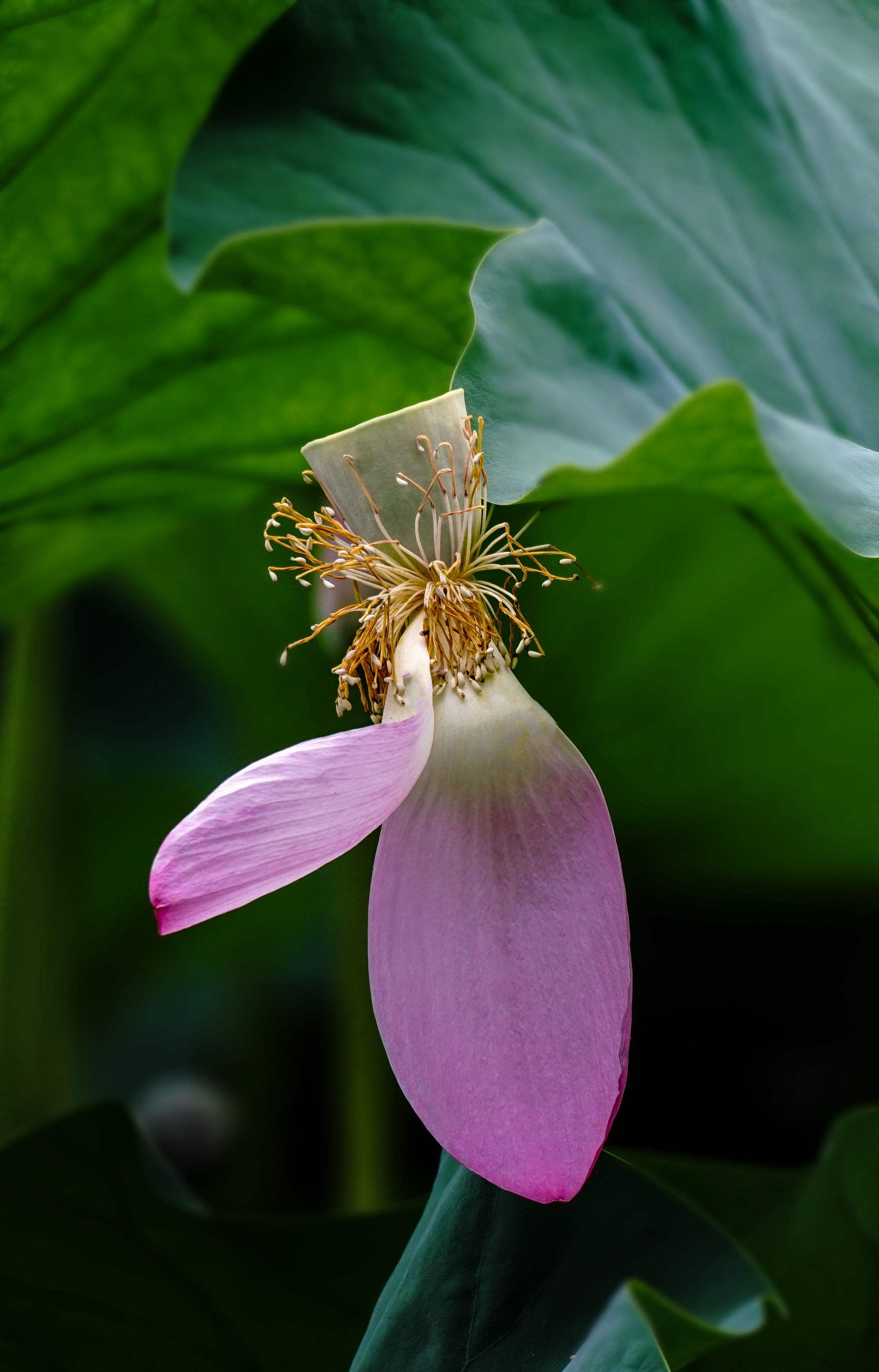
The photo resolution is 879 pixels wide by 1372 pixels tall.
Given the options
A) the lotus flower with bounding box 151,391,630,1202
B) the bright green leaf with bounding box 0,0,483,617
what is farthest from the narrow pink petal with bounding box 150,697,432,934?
the bright green leaf with bounding box 0,0,483,617

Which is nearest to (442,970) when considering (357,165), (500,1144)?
(500,1144)

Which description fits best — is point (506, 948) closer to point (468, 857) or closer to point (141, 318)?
point (468, 857)

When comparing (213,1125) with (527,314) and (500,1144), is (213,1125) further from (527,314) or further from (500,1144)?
(527,314)

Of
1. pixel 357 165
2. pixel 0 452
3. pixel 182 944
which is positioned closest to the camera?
pixel 357 165

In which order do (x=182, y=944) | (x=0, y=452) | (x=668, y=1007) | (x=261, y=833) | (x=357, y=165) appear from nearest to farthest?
1. (x=261, y=833)
2. (x=357, y=165)
3. (x=0, y=452)
4. (x=668, y=1007)
5. (x=182, y=944)

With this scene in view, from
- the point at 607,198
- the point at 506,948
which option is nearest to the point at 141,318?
the point at 607,198

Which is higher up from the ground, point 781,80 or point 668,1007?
point 781,80

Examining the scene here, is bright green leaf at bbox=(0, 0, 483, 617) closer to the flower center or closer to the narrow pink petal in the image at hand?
the flower center

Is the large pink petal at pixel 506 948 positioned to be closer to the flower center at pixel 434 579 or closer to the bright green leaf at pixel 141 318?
the flower center at pixel 434 579
